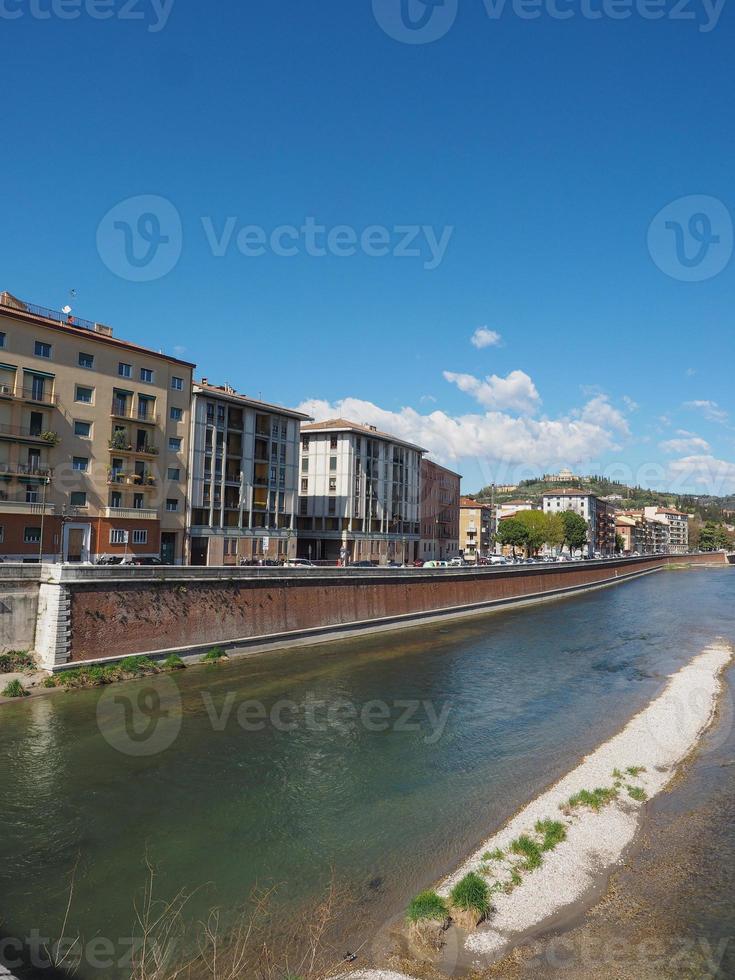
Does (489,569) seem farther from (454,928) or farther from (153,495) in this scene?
(454,928)

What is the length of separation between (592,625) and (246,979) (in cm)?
5117

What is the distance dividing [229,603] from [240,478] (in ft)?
69.7

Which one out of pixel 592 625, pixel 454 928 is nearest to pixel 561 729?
pixel 454 928

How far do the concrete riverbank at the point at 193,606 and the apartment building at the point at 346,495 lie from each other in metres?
17.5

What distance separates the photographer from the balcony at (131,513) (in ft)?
144

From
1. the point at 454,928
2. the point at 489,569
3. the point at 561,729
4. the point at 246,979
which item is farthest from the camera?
the point at 489,569

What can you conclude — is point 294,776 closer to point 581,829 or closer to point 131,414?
point 581,829

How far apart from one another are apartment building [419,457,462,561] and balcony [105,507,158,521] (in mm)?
48674

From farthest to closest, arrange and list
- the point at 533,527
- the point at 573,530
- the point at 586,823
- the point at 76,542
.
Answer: the point at 573,530
the point at 533,527
the point at 76,542
the point at 586,823

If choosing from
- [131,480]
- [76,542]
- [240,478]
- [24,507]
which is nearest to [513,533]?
[240,478]

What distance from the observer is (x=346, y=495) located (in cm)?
7288

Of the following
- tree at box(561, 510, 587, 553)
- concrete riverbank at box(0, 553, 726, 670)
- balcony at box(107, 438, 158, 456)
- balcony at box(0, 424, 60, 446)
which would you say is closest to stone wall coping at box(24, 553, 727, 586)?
concrete riverbank at box(0, 553, 726, 670)

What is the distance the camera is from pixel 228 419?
56656 mm

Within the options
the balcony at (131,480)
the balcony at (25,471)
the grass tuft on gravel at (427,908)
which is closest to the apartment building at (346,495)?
the balcony at (131,480)
